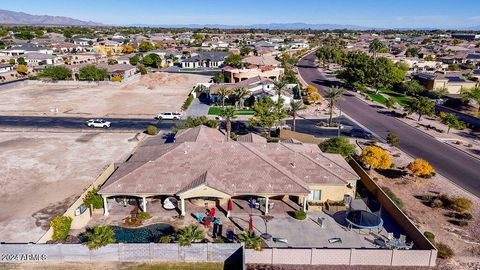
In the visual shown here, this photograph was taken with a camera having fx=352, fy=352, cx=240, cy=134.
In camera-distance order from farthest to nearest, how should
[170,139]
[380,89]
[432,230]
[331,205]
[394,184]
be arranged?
1. [380,89]
2. [170,139]
3. [394,184]
4. [331,205]
5. [432,230]

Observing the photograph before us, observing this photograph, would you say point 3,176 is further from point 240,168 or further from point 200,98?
point 200,98

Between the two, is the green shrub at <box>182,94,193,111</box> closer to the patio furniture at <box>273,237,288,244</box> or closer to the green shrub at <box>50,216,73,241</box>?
the green shrub at <box>50,216,73,241</box>

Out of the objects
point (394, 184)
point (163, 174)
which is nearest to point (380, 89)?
point (394, 184)

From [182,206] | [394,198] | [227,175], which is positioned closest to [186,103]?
[227,175]

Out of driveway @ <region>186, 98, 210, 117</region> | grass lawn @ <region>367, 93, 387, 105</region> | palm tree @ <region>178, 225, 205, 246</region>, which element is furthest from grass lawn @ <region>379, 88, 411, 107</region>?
palm tree @ <region>178, 225, 205, 246</region>

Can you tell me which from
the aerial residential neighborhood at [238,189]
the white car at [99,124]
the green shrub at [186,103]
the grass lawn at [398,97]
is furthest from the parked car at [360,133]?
the white car at [99,124]

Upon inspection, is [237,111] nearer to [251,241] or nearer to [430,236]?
[251,241]

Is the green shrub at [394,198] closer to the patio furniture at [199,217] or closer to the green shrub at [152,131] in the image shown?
the patio furniture at [199,217]
